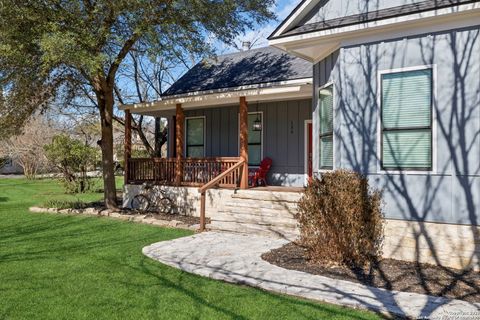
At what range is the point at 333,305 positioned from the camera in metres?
4.65

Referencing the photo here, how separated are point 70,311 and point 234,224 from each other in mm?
5112

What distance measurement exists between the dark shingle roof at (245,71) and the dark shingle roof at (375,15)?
3626mm

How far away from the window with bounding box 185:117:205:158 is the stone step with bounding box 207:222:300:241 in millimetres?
5313

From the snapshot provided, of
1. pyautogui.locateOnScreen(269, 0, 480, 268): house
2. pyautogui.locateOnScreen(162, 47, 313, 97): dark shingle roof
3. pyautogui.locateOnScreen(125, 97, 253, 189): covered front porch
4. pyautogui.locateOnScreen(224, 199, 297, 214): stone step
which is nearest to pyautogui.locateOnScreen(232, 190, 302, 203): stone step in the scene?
pyautogui.locateOnScreen(224, 199, 297, 214): stone step

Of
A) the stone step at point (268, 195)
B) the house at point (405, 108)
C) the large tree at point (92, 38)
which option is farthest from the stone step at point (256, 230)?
the large tree at point (92, 38)

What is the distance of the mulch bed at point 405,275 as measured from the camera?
17.1 ft

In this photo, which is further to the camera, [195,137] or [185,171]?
[195,137]

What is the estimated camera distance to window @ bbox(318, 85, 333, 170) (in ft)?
26.2

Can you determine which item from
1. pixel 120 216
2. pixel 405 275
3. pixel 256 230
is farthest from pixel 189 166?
pixel 405 275

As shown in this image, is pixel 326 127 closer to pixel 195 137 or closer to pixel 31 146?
pixel 195 137

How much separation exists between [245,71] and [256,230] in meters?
6.80

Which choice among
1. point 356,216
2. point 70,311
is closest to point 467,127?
point 356,216

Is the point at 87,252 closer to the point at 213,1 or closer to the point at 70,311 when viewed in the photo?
the point at 70,311

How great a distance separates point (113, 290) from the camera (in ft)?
16.7
